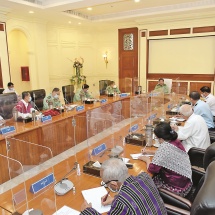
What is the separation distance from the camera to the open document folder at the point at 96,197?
147 cm

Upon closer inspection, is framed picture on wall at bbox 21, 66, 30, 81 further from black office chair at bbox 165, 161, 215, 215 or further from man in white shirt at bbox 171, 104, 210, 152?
black office chair at bbox 165, 161, 215, 215

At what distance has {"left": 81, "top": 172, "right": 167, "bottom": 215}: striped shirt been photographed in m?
1.00

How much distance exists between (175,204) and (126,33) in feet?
23.8

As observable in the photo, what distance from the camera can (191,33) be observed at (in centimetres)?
670

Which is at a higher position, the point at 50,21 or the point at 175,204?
the point at 50,21

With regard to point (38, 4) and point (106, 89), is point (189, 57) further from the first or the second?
point (38, 4)

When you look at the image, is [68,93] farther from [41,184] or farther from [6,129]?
[41,184]

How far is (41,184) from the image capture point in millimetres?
1636

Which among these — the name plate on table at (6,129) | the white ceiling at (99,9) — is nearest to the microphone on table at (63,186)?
the name plate on table at (6,129)

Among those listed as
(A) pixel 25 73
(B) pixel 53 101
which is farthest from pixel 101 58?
(B) pixel 53 101

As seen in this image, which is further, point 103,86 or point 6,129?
point 103,86

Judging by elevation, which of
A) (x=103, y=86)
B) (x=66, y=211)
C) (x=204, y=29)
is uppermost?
(x=204, y=29)

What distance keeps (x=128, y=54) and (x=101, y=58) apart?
120 centimetres

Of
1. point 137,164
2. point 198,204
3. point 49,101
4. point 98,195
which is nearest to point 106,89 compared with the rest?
point 49,101
